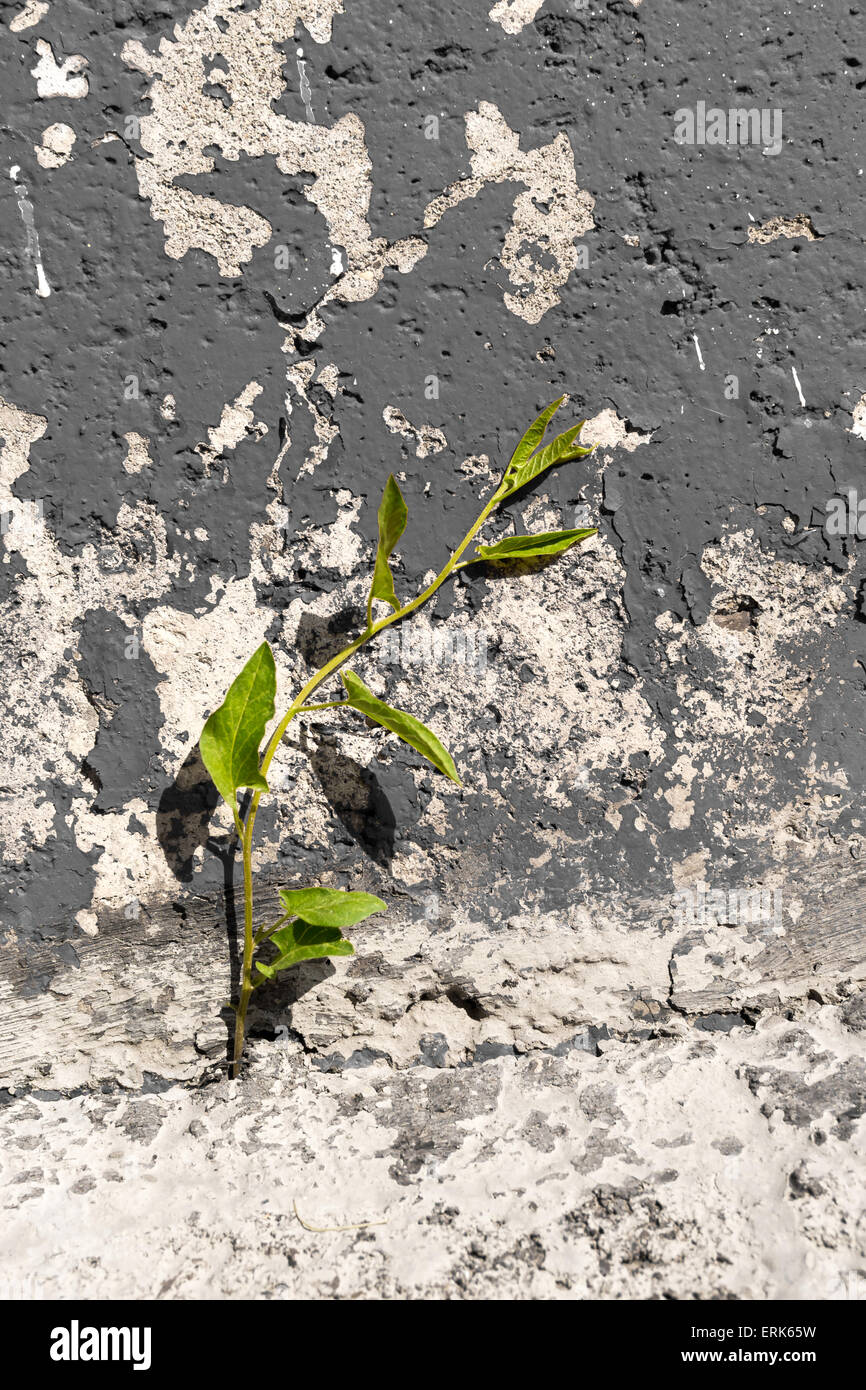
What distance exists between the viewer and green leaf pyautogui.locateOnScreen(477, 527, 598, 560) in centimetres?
118

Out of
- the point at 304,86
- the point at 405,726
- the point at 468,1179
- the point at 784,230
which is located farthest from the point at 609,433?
the point at 468,1179

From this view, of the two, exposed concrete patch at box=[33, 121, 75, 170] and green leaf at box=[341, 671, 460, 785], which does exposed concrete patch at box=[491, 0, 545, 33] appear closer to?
exposed concrete patch at box=[33, 121, 75, 170]

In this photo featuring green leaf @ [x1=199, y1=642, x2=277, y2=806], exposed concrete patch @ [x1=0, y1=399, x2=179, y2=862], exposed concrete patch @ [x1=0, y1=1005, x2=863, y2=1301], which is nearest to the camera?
exposed concrete patch @ [x1=0, y1=1005, x2=863, y2=1301]

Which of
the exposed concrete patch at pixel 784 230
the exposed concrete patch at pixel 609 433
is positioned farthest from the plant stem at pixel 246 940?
the exposed concrete patch at pixel 784 230

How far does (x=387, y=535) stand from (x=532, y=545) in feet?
0.67

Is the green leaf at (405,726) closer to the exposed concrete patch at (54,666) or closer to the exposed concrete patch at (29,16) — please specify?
the exposed concrete patch at (54,666)

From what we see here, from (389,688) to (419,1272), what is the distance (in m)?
0.68

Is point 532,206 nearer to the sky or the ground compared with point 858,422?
nearer to the sky

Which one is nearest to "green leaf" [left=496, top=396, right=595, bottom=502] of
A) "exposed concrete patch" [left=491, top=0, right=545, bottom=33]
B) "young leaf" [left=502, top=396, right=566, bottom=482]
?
"young leaf" [left=502, top=396, right=566, bottom=482]

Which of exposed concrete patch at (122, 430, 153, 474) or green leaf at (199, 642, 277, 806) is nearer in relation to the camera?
green leaf at (199, 642, 277, 806)

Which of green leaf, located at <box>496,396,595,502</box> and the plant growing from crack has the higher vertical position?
green leaf, located at <box>496,396,595,502</box>

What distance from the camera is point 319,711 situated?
3.97ft

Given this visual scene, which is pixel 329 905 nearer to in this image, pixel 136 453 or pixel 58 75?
pixel 136 453
